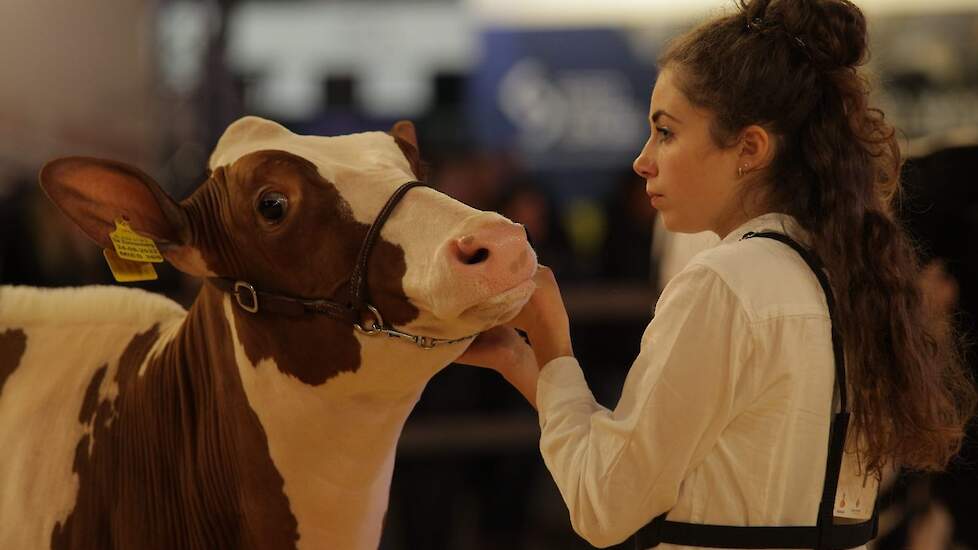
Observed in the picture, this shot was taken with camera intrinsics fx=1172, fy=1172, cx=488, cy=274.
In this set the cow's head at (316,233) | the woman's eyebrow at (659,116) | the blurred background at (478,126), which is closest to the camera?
the cow's head at (316,233)

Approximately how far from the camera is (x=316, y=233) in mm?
2059

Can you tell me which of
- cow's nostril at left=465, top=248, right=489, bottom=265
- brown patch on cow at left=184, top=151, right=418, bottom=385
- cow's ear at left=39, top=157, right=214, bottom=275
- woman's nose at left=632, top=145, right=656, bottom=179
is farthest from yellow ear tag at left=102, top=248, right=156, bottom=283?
woman's nose at left=632, top=145, right=656, bottom=179

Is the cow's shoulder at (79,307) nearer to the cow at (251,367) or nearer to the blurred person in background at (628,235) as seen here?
the cow at (251,367)

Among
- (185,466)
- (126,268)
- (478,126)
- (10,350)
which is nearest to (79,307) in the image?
(10,350)

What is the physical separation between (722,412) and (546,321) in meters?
0.35

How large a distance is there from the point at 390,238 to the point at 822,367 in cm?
73

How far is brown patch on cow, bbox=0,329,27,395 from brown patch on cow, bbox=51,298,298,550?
0.21 meters

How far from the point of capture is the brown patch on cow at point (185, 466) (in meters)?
2.18

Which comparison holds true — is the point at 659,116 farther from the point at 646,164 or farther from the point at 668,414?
the point at 668,414

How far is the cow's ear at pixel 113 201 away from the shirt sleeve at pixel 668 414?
2.93ft

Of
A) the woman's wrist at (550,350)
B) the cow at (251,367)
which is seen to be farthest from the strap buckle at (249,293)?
the woman's wrist at (550,350)

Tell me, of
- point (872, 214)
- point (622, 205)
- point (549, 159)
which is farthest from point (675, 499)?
point (549, 159)

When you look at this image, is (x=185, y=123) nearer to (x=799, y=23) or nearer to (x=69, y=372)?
(x=69, y=372)

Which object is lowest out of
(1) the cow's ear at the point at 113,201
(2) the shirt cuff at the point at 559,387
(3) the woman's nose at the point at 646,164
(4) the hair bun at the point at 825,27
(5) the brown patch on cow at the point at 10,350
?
(5) the brown patch on cow at the point at 10,350
